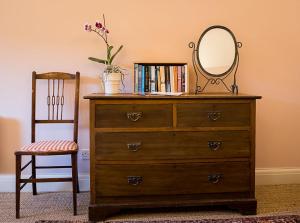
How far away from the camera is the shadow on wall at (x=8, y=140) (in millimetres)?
2588

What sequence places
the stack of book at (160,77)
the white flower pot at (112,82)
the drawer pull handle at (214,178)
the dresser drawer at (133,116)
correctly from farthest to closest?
the stack of book at (160,77), the white flower pot at (112,82), the drawer pull handle at (214,178), the dresser drawer at (133,116)

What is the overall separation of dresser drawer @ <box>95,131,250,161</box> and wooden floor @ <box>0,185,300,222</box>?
44 cm

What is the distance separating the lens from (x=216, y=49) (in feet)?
8.41

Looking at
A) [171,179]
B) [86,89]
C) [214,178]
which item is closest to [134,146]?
[171,179]

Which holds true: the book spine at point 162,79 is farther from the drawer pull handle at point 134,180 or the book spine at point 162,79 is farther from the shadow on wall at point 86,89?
the drawer pull handle at point 134,180

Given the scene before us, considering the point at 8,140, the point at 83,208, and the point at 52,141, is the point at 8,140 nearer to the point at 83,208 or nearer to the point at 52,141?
the point at 52,141

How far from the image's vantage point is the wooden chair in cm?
210

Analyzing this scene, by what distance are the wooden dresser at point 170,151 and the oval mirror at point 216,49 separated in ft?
1.76

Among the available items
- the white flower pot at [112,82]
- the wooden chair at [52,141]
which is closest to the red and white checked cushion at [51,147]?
the wooden chair at [52,141]

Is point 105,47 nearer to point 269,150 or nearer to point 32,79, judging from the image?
point 32,79

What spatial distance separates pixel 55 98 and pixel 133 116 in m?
0.87

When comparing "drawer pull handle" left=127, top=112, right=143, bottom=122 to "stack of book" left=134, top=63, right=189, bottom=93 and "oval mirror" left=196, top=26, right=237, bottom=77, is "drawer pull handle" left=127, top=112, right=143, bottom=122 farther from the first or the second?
"oval mirror" left=196, top=26, right=237, bottom=77

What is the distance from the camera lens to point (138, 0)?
2.58 meters

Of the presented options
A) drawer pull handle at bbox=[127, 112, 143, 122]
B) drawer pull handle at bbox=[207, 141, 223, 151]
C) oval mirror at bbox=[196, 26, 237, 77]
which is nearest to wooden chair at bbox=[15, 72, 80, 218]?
drawer pull handle at bbox=[127, 112, 143, 122]
